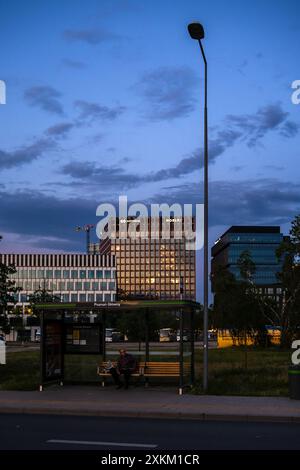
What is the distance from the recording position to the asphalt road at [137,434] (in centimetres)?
1129

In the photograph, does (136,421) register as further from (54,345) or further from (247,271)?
(247,271)

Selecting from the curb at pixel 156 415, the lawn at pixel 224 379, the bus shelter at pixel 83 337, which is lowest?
the curb at pixel 156 415

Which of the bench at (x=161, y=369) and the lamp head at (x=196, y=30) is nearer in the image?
the lamp head at (x=196, y=30)

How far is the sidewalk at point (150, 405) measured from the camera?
607 inches

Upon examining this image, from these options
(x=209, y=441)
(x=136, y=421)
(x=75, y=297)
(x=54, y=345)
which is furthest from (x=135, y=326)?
(x=75, y=297)

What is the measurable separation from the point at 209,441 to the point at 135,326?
133ft

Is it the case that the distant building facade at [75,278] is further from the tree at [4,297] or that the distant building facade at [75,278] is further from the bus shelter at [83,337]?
the bus shelter at [83,337]

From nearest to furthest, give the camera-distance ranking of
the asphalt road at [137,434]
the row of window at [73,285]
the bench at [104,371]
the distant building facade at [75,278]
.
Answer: the asphalt road at [137,434] → the bench at [104,371] → the distant building facade at [75,278] → the row of window at [73,285]

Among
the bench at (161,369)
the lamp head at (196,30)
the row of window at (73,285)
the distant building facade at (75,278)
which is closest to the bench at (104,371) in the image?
the bench at (161,369)

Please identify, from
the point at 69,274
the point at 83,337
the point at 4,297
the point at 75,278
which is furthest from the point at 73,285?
the point at 83,337

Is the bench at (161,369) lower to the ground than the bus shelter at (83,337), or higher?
lower

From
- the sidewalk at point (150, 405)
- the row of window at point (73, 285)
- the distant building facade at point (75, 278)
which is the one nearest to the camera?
the sidewalk at point (150, 405)

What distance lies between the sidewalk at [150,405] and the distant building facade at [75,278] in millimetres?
130084

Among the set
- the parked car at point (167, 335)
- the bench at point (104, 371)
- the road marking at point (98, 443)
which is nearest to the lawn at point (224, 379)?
the bench at point (104, 371)
